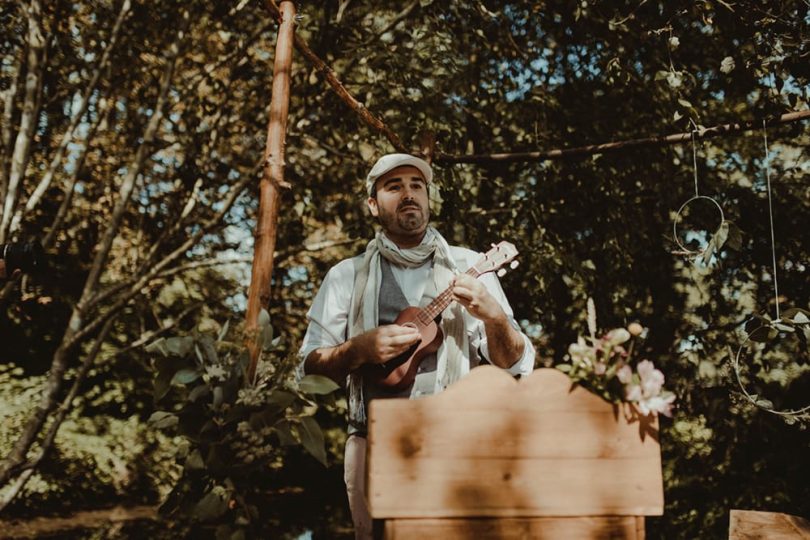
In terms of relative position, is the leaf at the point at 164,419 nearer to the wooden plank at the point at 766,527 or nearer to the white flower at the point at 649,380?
the white flower at the point at 649,380

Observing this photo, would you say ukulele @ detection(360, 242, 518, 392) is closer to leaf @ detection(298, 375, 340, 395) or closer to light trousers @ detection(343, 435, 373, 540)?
light trousers @ detection(343, 435, 373, 540)

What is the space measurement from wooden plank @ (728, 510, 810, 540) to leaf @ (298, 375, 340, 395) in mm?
1327

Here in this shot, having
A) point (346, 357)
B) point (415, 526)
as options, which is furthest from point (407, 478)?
point (346, 357)

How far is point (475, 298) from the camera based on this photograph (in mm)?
1867

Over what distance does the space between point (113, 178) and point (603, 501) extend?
6.37 m

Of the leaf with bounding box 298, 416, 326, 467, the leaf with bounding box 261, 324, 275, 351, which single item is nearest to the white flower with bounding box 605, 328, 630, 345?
the leaf with bounding box 298, 416, 326, 467

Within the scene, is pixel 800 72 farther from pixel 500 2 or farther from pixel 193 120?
pixel 193 120

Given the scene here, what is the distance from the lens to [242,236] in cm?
720

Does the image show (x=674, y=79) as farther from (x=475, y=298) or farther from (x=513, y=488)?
→ (x=513, y=488)

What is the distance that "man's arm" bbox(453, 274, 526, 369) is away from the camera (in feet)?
6.12

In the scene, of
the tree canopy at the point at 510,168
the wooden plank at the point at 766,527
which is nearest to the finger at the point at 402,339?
the wooden plank at the point at 766,527

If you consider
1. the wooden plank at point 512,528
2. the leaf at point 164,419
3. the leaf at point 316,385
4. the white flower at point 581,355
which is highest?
the white flower at point 581,355

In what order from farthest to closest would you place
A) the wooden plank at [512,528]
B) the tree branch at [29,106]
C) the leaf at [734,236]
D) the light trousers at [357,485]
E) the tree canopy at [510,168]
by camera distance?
the tree branch at [29,106], the tree canopy at [510,168], the leaf at [734,236], the light trousers at [357,485], the wooden plank at [512,528]

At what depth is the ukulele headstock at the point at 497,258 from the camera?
2.14m
